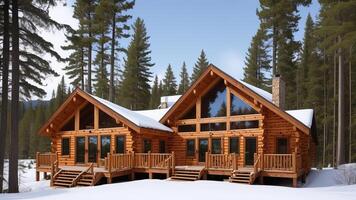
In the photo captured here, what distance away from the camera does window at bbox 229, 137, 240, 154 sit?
22.5m

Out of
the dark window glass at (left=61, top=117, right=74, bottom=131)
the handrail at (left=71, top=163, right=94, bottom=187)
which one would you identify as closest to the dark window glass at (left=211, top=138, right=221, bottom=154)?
the handrail at (left=71, top=163, right=94, bottom=187)

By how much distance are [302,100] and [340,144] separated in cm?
1850

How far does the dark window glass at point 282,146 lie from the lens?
21.6 metres

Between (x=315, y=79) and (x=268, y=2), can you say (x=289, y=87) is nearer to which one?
(x=315, y=79)

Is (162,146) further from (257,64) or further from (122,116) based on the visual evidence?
(257,64)

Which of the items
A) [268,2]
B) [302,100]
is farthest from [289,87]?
[268,2]

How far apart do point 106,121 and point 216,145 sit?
705 cm

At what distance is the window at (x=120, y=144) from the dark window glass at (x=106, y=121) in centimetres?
80

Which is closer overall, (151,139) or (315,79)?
(151,139)

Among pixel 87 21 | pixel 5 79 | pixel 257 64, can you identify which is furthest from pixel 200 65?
pixel 5 79

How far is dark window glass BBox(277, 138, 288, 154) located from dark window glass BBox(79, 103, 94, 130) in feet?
38.3

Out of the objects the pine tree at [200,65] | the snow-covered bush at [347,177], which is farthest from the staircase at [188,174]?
the pine tree at [200,65]

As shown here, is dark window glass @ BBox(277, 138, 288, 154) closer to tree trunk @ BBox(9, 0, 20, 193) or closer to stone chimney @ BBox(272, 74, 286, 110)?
stone chimney @ BBox(272, 74, 286, 110)

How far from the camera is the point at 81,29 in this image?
3556cm
